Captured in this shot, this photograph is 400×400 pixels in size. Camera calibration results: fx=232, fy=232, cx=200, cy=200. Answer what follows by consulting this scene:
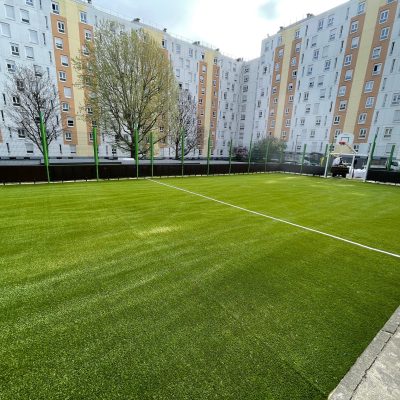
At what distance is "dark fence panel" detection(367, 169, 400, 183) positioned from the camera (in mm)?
17125

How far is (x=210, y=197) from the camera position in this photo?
9.91 m

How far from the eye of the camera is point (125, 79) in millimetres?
19750

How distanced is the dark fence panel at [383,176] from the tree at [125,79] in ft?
60.0

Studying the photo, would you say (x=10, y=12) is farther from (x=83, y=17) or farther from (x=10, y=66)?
(x=83, y=17)

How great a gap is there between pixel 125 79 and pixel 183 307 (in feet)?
70.0

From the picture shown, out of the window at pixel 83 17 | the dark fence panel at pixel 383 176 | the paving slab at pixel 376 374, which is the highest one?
the window at pixel 83 17

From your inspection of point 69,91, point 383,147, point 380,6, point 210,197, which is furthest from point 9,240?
point 380,6

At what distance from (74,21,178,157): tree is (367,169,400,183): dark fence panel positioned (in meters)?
18.3

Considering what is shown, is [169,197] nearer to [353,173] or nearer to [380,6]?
[353,173]

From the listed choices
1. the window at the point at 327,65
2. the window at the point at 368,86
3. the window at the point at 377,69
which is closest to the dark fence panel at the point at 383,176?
the window at the point at 368,86

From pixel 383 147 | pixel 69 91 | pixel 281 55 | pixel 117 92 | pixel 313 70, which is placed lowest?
pixel 383 147

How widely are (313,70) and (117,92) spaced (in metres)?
37.6

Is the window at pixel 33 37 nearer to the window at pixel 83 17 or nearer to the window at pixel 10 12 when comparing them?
the window at pixel 10 12

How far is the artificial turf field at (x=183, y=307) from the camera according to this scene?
199 centimetres
